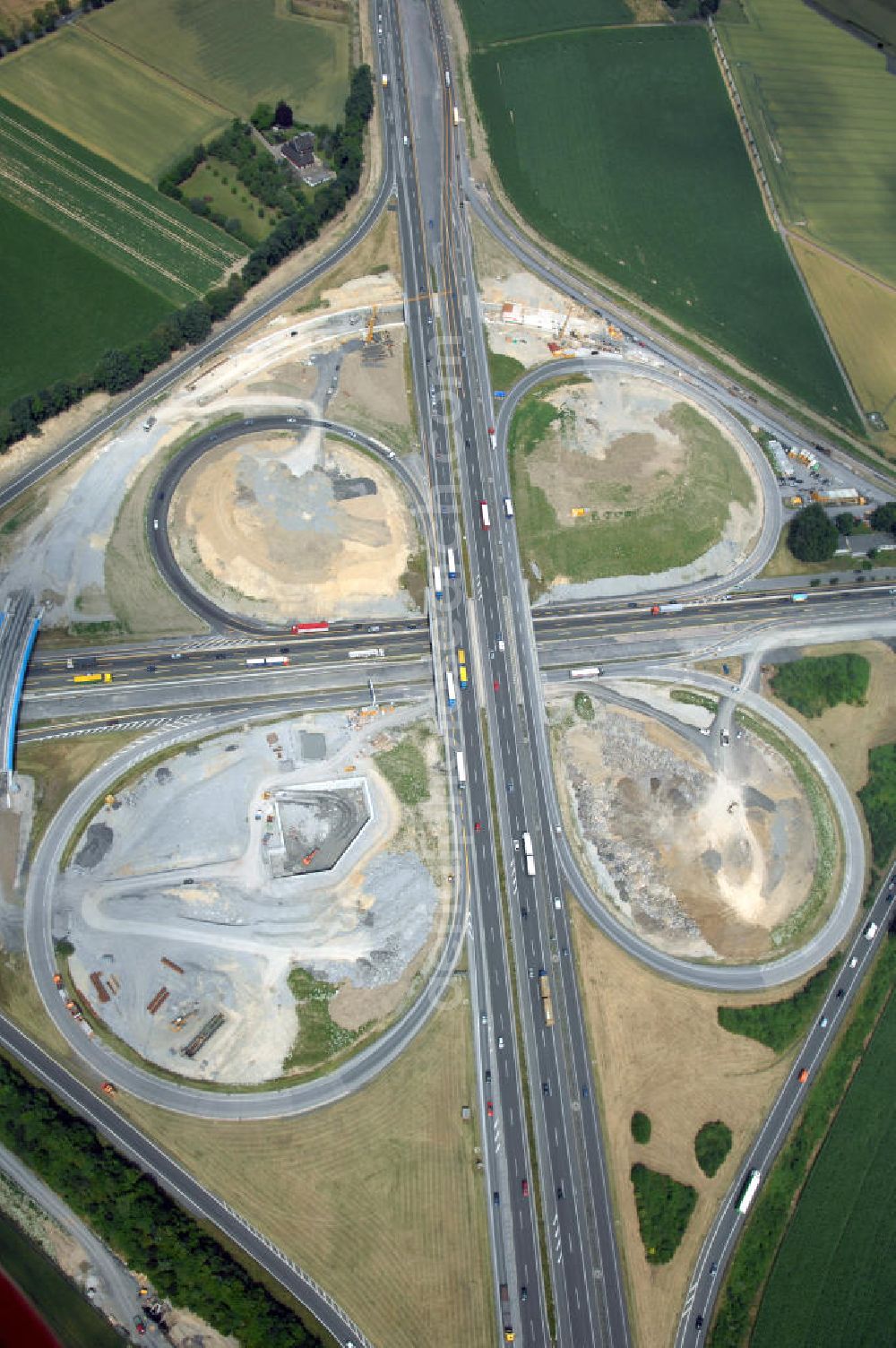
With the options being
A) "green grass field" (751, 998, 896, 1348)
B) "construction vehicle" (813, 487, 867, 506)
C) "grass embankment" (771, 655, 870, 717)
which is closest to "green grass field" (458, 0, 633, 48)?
"construction vehicle" (813, 487, 867, 506)

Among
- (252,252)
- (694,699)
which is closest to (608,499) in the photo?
(694,699)

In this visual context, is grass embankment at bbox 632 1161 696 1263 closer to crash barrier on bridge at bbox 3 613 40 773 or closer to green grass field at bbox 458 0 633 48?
crash barrier on bridge at bbox 3 613 40 773

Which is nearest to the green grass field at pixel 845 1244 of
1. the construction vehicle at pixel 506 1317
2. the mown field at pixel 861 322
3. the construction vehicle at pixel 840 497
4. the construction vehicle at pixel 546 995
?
the construction vehicle at pixel 506 1317

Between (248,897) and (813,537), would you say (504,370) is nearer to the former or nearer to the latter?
(813,537)

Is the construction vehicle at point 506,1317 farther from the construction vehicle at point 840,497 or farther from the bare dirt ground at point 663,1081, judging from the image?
the construction vehicle at point 840,497

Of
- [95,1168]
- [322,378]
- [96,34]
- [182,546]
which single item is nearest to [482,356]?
[322,378]

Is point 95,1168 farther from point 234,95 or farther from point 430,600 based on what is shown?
point 234,95
